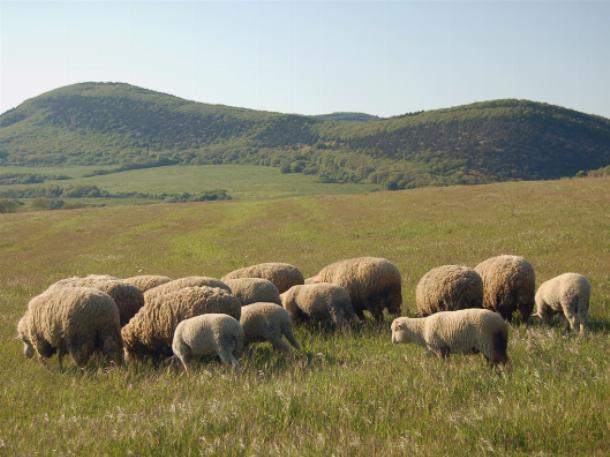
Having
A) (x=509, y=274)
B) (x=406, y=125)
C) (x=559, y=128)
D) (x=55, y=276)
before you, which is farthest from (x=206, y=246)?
(x=406, y=125)

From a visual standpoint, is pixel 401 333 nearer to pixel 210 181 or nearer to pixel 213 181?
pixel 213 181

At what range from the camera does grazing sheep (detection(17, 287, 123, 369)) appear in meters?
10.2

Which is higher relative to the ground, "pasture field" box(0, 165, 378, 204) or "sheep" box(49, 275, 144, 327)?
"sheep" box(49, 275, 144, 327)

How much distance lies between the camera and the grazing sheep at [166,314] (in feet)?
35.2

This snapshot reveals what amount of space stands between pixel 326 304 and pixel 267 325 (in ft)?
8.20

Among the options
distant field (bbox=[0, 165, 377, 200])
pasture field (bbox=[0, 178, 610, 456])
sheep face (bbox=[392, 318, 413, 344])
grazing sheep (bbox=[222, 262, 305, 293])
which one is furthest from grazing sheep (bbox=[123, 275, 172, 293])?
distant field (bbox=[0, 165, 377, 200])

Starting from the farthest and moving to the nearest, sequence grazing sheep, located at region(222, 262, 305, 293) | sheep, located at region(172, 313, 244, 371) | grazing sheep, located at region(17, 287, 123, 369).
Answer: grazing sheep, located at region(222, 262, 305, 293) → grazing sheep, located at region(17, 287, 123, 369) → sheep, located at region(172, 313, 244, 371)

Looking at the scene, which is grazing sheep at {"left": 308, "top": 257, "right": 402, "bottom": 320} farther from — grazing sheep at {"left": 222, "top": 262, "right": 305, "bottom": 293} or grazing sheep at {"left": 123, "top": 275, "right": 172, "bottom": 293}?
grazing sheep at {"left": 123, "top": 275, "right": 172, "bottom": 293}

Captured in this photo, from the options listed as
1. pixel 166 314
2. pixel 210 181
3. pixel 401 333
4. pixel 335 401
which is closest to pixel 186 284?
pixel 166 314

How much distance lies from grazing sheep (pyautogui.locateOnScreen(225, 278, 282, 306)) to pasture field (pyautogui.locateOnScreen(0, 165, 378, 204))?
91508mm

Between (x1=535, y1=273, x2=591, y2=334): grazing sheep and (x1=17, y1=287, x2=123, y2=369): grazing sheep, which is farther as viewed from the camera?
(x1=535, y1=273, x2=591, y2=334): grazing sheep

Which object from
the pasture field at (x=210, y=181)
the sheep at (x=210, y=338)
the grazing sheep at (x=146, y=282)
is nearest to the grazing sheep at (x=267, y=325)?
the sheep at (x=210, y=338)

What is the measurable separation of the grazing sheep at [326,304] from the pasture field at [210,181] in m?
91.7

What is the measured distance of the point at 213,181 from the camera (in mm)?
146500
